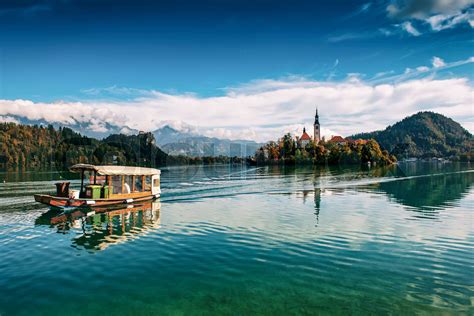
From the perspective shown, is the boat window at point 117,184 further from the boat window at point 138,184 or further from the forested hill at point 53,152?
the forested hill at point 53,152

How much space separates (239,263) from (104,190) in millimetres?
26221

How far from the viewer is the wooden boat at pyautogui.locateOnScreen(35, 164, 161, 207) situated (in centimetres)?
3525

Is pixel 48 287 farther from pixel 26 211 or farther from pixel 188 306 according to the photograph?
pixel 26 211

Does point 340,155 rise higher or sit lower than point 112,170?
higher

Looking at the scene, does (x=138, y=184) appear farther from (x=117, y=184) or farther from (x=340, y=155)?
(x=340, y=155)

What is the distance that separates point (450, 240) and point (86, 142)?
204879mm

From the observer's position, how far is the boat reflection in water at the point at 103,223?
23302mm

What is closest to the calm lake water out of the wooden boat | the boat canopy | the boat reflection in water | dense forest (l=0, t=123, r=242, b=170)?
the boat reflection in water

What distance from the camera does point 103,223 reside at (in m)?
29.5

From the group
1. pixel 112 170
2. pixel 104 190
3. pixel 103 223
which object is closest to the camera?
pixel 103 223

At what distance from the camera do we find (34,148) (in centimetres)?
18338

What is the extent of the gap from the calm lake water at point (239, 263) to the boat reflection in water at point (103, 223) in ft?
0.49

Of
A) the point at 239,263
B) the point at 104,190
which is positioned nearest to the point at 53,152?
the point at 104,190

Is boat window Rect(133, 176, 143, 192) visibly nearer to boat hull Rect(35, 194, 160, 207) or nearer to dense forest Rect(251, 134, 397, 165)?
boat hull Rect(35, 194, 160, 207)
